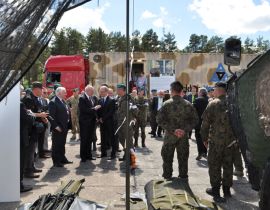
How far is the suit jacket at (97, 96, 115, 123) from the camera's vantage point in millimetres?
10102

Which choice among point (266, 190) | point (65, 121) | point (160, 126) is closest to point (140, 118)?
point (65, 121)

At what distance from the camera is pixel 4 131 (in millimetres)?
6000

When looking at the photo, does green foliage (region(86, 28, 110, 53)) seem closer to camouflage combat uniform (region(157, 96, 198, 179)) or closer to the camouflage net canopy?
camouflage combat uniform (region(157, 96, 198, 179))

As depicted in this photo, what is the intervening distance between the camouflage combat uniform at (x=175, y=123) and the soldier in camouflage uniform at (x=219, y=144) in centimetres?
37

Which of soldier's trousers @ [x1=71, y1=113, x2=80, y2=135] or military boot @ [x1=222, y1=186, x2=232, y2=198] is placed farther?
soldier's trousers @ [x1=71, y1=113, x2=80, y2=135]

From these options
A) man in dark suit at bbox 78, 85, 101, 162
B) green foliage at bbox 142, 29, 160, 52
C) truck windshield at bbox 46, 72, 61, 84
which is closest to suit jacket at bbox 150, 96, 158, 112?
man in dark suit at bbox 78, 85, 101, 162

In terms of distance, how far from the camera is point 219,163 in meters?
6.49

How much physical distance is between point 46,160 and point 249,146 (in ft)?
21.9

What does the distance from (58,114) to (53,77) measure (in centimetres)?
1102

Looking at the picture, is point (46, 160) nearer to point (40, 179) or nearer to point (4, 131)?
point (40, 179)

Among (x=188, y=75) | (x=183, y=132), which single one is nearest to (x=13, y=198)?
(x=183, y=132)

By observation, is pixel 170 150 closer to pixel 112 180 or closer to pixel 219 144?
pixel 219 144

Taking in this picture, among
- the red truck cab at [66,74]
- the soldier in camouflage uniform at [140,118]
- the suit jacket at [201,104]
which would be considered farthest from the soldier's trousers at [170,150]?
the red truck cab at [66,74]

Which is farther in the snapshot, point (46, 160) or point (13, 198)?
point (46, 160)
